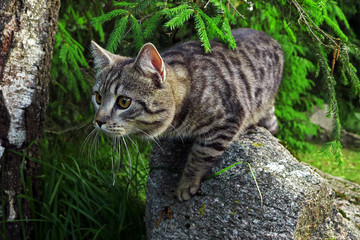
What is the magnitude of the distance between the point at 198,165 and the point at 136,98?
667 mm

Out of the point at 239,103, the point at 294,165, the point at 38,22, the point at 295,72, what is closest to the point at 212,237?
the point at 294,165

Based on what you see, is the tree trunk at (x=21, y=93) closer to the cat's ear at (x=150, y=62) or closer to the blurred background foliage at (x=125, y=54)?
the blurred background foliage at (x=125, y=54)

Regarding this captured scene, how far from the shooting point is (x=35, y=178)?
293 centimetres

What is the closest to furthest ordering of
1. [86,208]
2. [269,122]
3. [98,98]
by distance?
[98,98] → [86,208] → [269,122]

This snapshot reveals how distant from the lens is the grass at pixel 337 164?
5.81 meters

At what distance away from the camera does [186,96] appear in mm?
2547

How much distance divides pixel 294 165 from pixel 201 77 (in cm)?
91

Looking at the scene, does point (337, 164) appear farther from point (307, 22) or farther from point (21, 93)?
point (21, 93)

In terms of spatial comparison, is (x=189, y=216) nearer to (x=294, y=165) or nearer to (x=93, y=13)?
(x=294, y=165)

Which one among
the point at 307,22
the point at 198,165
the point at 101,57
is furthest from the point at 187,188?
the point at 307,22

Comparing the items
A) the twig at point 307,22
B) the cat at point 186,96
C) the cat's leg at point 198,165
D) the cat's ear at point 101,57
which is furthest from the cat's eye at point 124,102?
the twig at point 307,22

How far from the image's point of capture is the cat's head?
229 centimetres

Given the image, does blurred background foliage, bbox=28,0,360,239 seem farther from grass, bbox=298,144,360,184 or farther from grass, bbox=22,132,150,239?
grass, bbox=298,144,360,184

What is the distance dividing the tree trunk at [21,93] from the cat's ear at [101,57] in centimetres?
40
